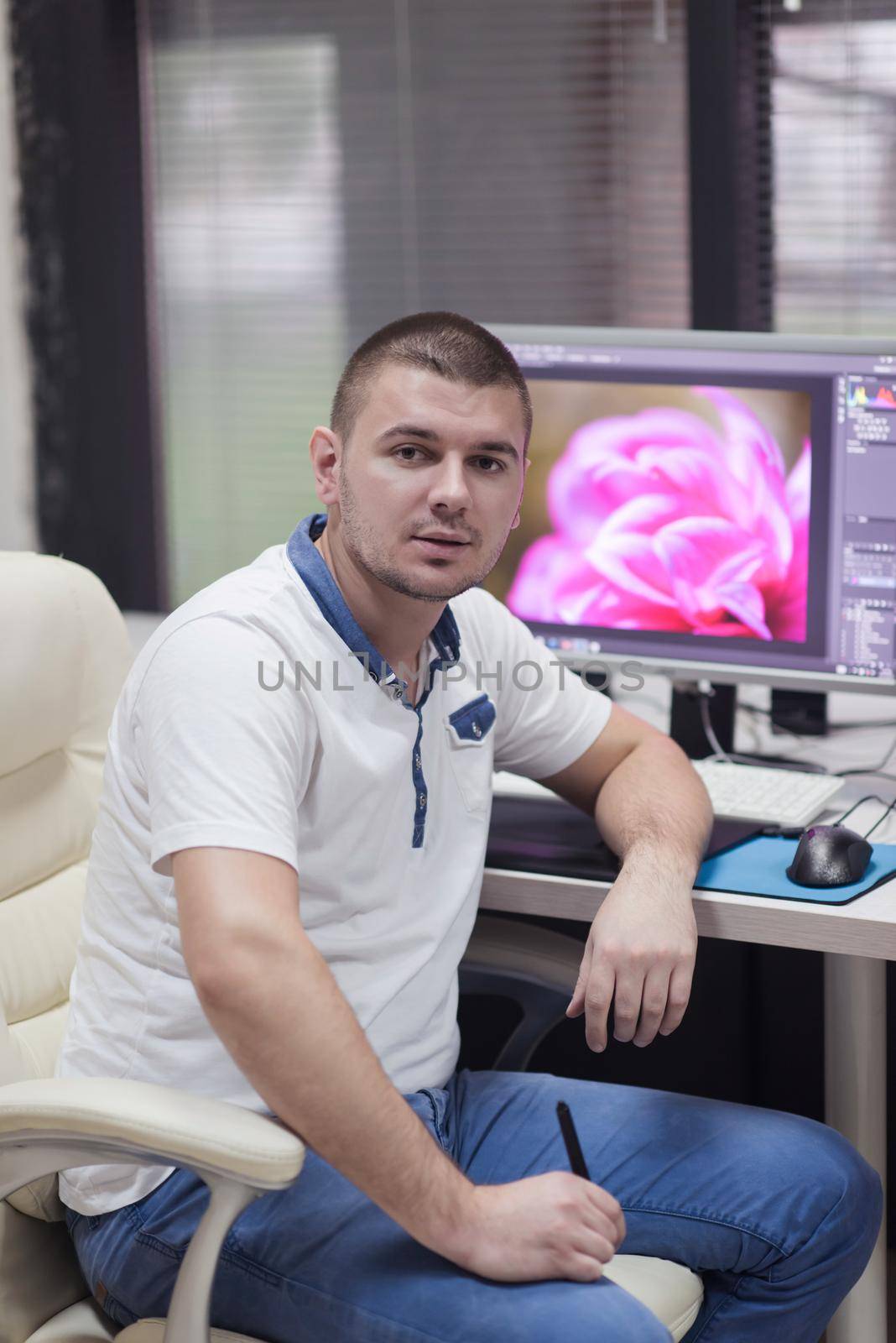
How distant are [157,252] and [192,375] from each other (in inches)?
9.8

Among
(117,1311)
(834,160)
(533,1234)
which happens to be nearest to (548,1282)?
(533,1234)

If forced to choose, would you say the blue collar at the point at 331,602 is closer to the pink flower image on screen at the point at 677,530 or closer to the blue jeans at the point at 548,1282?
the blue jeans at the point at 548,1282

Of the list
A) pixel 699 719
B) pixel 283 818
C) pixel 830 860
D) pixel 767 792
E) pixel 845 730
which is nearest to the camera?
pixel 283 818

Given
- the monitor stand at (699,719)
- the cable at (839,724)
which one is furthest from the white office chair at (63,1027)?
the cable at (839,724)

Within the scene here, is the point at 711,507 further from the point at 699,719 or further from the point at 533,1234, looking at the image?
the point at 533,1234

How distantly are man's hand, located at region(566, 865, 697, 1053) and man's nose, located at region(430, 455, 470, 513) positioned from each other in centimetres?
40

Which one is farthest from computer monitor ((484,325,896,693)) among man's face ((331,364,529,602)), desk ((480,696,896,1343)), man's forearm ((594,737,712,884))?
man's face ((331,364,529,602))

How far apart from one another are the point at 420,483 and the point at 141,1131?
23.7 inches

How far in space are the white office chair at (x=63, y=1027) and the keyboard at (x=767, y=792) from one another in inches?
10.4

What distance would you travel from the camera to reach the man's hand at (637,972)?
138 cm

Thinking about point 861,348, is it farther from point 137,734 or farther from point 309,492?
point 309,492

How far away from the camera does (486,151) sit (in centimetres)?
281

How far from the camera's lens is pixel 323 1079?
1.16 meters

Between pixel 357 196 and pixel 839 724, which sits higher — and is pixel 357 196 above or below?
above
